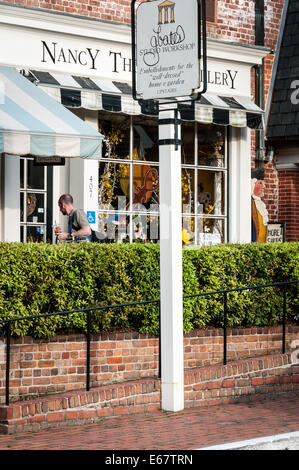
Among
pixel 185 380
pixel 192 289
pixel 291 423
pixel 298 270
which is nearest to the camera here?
pixel 291 423

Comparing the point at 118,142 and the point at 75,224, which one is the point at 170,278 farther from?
the point at 118,142

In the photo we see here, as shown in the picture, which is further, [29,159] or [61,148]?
[29,159]

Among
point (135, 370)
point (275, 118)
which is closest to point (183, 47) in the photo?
point (135, 370)

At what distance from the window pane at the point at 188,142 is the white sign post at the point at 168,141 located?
5.59 metres

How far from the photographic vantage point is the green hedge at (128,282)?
31.0 ft

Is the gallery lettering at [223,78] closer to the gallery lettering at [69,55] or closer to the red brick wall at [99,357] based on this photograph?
the gallery lettering at [69,55]

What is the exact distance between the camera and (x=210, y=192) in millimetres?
15430

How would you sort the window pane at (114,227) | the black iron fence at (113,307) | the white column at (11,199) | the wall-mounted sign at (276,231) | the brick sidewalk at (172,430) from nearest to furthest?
the brick sidewalk at (172,430) → the black iron fence at (113,307) → the white column at (11,199) → the window pane at (114,227) → the wall-mounted sign at (276,231)

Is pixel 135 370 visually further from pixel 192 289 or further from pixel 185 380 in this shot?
pixel 192 289

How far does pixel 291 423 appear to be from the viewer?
875cm

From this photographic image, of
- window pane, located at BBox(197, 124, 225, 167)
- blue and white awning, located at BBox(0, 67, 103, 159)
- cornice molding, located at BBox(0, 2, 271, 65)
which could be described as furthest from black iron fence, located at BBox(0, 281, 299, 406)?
cornice molding, located at BBox(0, 2, 271, 65)

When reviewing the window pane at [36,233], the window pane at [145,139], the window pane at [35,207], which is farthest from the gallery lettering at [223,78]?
the window pane at [36,233]

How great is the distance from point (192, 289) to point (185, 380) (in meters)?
1.26

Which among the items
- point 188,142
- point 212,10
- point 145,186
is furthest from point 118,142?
point 212,10
